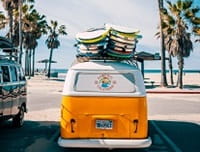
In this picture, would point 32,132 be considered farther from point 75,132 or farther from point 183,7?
point 183,7

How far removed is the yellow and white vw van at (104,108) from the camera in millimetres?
7496

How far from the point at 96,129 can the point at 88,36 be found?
6.75ft

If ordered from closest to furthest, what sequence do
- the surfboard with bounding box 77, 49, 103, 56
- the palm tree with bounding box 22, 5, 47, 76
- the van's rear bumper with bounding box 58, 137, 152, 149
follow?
the van's rear bumper with bounding box 58, 137, 152, 149 → the surfboard with bounding box 77, 49, 103, 56 → the palm tree with bounding box 22, 5, 47, 76

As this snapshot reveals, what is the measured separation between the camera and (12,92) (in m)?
10.7

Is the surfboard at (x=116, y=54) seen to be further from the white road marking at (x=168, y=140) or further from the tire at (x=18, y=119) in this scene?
the tire at (x=18, y=119)

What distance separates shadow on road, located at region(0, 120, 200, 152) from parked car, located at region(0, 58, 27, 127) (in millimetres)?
533

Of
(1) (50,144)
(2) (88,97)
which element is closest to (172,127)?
(1) (50,144)

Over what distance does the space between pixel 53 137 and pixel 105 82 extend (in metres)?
3.25

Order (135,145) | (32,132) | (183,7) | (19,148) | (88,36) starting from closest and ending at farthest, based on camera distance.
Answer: (135,145) → (88,36) → (19,148) → (32,132) → (183,7)

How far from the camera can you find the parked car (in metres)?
10.0

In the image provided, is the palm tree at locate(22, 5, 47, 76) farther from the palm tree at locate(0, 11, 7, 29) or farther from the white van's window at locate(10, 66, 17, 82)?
the white van's window at locate(10, 66, 17, 82)

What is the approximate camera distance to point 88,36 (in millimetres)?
8125

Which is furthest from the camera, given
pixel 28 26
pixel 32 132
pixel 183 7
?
pixel 28 26

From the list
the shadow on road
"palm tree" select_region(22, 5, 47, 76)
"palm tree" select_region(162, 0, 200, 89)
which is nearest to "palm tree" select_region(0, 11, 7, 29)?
"palm tree" select_region(22, 5, 47, 76)
